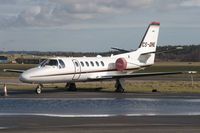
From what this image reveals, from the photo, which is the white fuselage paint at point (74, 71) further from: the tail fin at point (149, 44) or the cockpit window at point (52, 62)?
the tail fin at point (149, 44)

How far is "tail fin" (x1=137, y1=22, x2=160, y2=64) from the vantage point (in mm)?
36053

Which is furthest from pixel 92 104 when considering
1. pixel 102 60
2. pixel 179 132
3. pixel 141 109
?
pixel 102 60

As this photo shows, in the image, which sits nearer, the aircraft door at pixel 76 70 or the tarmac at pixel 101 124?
the tarmac at pixel 101 124

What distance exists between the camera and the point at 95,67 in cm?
3297

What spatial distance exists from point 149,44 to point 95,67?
6265mm

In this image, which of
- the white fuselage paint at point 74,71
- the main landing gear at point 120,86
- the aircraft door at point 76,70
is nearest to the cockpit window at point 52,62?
the white fuselage paint at point 74,71

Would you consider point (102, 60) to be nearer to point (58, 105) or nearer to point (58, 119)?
point (58, 105)

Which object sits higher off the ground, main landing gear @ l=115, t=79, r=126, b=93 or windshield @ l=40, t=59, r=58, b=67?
windshield @ l=40, t=59, r=58, b=67

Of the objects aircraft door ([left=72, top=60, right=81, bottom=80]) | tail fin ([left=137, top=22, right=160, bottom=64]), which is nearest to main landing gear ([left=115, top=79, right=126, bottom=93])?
aircraft door ([left=72, top=60, right=81, bottom=80])

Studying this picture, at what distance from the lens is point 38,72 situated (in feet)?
94.3

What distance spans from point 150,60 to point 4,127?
915 inches

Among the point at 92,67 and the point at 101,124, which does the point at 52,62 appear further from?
the point at 101,124

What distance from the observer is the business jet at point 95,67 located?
95.9 ft

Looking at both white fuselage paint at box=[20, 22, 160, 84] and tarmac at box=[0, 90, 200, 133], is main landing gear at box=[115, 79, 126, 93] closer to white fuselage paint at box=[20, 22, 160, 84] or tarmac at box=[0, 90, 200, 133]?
white fuselage paint at box=[20, 22, 160, 84]
